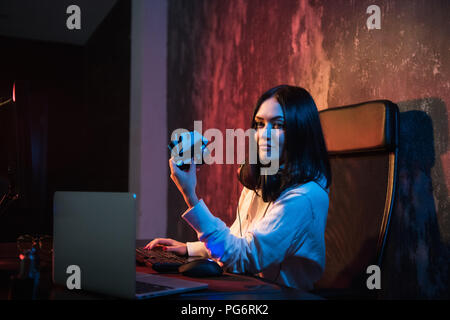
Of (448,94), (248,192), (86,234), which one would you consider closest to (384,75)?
(448,94)

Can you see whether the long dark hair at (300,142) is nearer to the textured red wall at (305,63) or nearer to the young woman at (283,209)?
the young woman at (283,209)

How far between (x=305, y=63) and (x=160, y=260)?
116cm

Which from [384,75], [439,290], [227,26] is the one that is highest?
[227,26]

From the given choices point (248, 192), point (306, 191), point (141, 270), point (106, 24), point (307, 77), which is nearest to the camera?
point (141, 270)

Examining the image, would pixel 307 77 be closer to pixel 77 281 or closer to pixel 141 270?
pixel 141 270

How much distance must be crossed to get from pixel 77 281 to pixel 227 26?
2188 millimetres

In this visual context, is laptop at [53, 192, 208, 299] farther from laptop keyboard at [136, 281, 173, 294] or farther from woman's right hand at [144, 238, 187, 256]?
woman's right hand at [144, 238, 187, 256]

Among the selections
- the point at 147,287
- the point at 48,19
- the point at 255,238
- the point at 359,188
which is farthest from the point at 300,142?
the point at 48,19

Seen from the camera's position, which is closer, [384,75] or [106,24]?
[384,75]

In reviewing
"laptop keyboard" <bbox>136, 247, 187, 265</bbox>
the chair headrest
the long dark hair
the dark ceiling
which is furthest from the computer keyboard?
the dark ceiling

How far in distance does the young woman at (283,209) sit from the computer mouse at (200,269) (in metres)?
0.15

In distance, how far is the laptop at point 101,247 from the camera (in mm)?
774

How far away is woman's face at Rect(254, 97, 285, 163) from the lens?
1.32m

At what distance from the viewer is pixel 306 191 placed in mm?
1219
